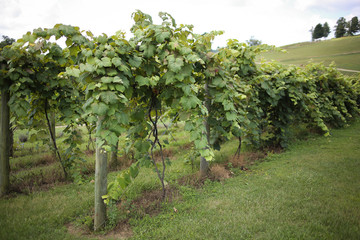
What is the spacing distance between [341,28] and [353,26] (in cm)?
394

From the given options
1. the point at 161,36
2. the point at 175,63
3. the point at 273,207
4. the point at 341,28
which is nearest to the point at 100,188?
the point at 175,63

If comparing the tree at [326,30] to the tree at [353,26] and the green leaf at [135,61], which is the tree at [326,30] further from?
the green leaf at [135,61]

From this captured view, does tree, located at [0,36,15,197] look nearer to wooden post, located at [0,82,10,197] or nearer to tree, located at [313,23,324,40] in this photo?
wooden post, located at [0,82,10,197]

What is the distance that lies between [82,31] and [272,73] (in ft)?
→ 17.4

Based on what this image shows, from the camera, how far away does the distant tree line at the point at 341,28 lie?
57.6 m

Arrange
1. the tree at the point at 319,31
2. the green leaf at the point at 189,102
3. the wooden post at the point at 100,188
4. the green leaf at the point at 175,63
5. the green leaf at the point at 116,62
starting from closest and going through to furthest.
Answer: the green leaf at the point at 116,62 → the green leaf at the point at 175,63 → the green leaf at the point at 189,102 → the wooden post at the point at 100,188 → the tree at the point at 319,31

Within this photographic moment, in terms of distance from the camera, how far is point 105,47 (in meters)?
2.29

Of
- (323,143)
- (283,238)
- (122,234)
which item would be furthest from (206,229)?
(323,143)

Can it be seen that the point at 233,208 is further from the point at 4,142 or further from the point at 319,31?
the point at 319,31

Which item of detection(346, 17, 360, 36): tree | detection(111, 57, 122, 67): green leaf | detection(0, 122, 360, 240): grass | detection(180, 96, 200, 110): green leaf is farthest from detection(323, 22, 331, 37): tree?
detection(111, 57, 122, 67): green leaf

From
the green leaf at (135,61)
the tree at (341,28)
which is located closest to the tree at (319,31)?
the tree at (341,28)

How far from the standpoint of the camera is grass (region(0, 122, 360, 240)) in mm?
2600

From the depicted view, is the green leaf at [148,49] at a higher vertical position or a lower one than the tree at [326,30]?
lower

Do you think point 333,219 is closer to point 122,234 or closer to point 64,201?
point 122,234
